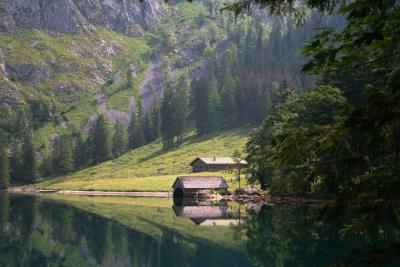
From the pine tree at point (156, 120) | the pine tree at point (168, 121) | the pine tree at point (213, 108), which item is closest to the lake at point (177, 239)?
the pine tree at point (168, 121)

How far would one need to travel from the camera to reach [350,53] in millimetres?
7723

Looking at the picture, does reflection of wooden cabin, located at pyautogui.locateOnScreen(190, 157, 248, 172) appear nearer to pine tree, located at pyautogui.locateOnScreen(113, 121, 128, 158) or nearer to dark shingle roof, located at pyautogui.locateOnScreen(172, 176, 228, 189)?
dark shingle roof, located at pyautogui.locateOnScreen(172, 176, 228, 189)

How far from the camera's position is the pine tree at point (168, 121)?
558 ft

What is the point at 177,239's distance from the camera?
49.4m

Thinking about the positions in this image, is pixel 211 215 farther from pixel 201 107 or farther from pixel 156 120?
pixel 156 120

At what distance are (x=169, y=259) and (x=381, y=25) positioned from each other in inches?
1424

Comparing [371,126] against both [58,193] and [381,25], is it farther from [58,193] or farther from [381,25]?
[58,193]

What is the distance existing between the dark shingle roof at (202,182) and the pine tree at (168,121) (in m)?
66.7

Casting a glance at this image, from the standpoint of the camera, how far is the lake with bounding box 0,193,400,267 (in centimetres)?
3853

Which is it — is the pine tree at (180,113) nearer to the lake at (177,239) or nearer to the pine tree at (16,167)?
the pine tree at (16,167)

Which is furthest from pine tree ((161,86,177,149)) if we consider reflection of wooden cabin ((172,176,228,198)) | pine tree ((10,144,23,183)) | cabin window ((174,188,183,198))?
reflection of wooden cabin ((172,176,228,198))

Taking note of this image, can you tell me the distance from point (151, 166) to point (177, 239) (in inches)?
3840

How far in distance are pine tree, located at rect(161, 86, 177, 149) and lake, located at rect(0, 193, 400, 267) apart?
96.7m

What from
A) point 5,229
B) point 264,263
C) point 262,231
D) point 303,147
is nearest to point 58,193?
point 5,229
